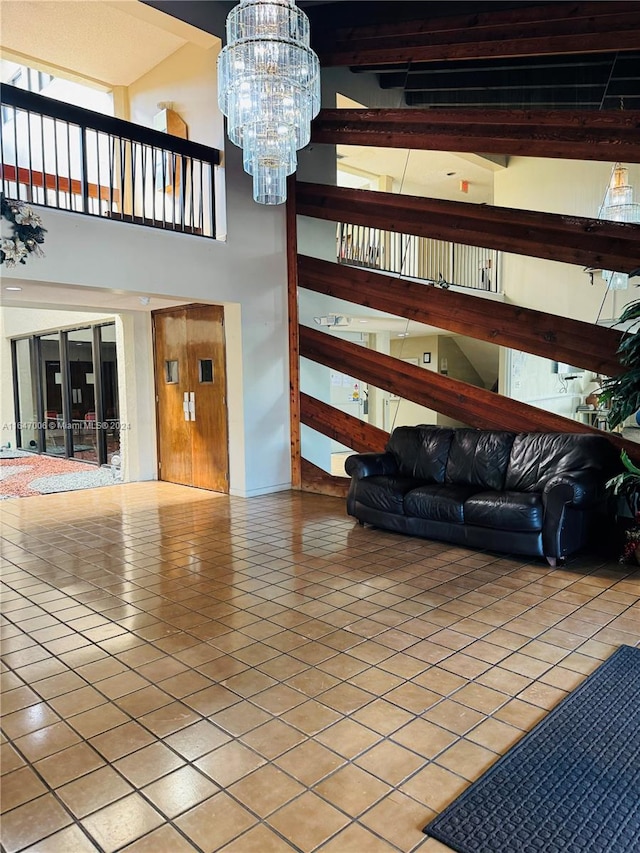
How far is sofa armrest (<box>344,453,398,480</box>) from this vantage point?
5436 millimetres

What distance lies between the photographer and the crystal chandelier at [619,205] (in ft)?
15.3

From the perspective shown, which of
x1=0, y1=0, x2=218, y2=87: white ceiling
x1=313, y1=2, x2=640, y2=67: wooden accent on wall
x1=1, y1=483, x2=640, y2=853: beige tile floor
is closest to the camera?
x1=1, y1=483, x2=640, y2=853: beige tile floor

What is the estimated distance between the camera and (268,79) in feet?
13.0

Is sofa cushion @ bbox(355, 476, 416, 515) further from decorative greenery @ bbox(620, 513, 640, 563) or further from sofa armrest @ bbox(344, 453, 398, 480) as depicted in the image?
decorative greenery @ bbox(620, 513, 640, 563)

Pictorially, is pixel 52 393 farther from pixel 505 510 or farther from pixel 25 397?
pixel 505 510

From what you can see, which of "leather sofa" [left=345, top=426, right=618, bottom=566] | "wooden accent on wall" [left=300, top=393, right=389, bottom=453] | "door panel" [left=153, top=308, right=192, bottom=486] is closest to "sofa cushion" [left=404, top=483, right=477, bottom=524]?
"leather sofa" [left=345, top=426, right=618, bottom=566]

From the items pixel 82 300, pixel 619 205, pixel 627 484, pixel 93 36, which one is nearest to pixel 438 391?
pixel 627 484

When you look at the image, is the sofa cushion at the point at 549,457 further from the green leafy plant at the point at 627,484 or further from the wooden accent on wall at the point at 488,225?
the wooden accent on wall at the point at 488,225

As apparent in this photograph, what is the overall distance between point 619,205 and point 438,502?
9.29 feet

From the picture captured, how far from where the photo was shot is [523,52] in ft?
16.0

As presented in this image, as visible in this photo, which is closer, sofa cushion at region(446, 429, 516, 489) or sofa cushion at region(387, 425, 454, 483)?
sofa cushion at region(446, 429, 516, 489)

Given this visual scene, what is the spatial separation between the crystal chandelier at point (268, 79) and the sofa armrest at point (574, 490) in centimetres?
A: 317

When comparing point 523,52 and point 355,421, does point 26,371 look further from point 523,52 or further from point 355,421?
point 523,52

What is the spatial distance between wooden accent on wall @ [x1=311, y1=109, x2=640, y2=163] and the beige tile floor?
3304 mm
